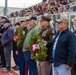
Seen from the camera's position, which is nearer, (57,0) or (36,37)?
(36,37)

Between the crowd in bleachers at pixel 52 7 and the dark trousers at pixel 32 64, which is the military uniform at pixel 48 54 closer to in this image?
the dark trousers at pixel 32 64

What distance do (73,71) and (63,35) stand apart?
33.7 inches

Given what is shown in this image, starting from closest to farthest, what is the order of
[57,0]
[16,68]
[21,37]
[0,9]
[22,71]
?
[21,37], [22,71], [16,68], [57,0], [0,9]

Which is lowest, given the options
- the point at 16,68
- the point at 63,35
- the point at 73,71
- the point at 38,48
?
the point at 16,68

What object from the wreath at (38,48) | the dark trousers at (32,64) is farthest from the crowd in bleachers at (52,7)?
the wreath at (38,48)

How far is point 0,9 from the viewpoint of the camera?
1948 inches

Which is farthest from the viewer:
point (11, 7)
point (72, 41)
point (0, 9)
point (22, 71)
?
point (11, 7)

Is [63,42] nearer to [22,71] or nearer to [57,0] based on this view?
[22,71]

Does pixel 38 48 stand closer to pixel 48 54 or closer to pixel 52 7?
pixel 48 54

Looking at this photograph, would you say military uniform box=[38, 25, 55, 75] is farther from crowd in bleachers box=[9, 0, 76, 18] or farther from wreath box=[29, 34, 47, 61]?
crowd in bleachers box=[9, 0, 76, 18]

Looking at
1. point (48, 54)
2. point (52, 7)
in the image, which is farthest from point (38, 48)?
point (52, 7)

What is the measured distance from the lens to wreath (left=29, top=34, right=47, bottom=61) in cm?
543

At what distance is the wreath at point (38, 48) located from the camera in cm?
543

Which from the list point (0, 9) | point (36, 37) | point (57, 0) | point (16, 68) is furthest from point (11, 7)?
point (36, 37)
